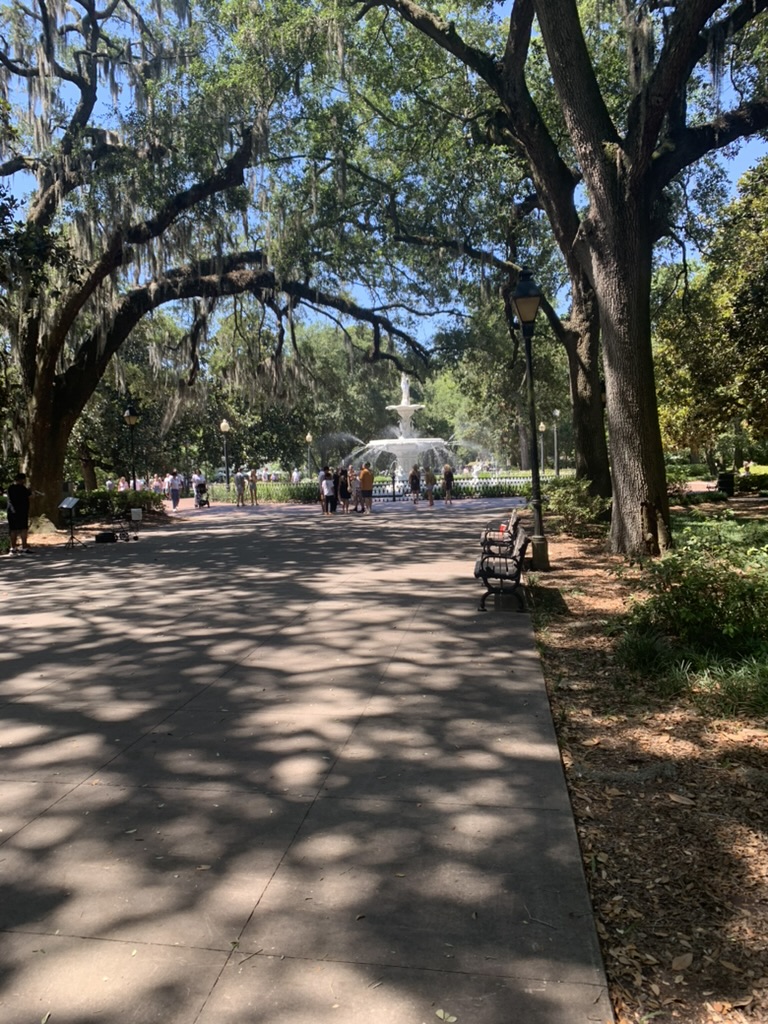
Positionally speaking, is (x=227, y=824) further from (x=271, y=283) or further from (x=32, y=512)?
(x=271, y=283)

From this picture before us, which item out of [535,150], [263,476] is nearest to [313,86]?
[535,150]

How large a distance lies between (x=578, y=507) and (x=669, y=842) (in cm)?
1159

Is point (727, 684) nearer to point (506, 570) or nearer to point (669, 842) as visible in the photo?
point (669, 842)

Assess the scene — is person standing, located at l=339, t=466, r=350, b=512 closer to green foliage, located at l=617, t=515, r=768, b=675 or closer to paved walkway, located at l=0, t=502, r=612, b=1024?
paved walkway, located at l=0, t=502, r=612, b=1024

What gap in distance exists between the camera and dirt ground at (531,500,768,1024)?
245cm

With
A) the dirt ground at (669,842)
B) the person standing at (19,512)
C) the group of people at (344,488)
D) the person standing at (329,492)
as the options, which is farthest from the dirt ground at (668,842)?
the group of people at (344,488)

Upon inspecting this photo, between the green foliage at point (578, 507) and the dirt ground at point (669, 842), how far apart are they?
29.1 feet

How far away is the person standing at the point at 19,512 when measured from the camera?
45.5 feet

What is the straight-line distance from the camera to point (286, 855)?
3.21 metres

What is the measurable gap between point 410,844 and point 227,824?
857 millimetres

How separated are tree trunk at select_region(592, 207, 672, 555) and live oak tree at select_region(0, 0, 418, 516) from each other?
8.34 m

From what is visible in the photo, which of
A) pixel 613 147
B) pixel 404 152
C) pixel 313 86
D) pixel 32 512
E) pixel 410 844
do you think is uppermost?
pixel 313 86

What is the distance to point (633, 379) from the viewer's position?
10250 mm

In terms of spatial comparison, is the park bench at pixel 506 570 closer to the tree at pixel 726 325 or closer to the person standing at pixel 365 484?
the tree at pixel 726 325
